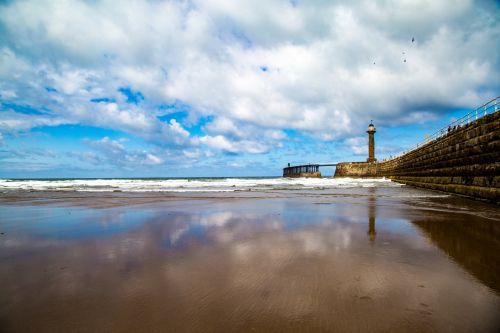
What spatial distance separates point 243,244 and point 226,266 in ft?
3.30

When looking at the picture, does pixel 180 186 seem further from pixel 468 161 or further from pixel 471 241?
pixel 471 241

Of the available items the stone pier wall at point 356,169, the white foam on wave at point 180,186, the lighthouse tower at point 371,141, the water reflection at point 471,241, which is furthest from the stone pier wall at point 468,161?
the lighthouse tower at point 371,141

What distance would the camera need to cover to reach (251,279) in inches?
107

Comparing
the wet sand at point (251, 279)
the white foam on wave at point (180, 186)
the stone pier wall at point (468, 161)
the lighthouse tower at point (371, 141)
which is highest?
the lighthouse tower at point (371, 141)

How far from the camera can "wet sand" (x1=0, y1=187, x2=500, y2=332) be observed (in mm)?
1956

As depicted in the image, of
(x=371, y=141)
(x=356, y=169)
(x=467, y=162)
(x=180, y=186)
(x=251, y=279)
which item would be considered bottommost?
(x=251, y=279)

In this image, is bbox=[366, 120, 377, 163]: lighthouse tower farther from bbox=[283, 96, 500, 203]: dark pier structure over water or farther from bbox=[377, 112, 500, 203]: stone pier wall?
bbox=[377, 112, 500, 203]: stone pier wall

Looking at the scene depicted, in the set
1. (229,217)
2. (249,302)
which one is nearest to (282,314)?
(249,302)

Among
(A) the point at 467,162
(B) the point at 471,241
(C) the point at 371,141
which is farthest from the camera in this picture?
(C) the point at 371,141

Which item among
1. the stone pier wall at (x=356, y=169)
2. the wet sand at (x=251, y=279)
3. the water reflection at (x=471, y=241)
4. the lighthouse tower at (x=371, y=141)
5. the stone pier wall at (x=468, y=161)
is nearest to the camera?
the wet sand at (x=251, y=279)

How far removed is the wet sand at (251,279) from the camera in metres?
1.96

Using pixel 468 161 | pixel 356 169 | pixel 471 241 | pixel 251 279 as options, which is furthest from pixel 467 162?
pixel 356 169

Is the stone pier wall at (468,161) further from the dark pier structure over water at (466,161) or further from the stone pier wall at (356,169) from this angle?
the stone pier wall at (356,169)

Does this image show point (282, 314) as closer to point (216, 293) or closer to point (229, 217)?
point (216, 293)
